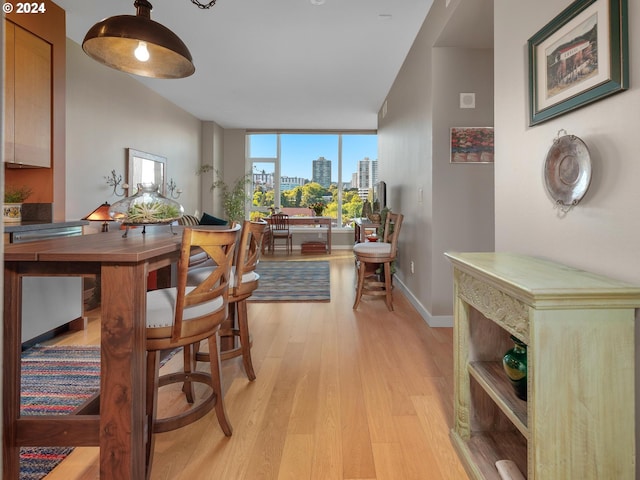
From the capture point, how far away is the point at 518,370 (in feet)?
4.22

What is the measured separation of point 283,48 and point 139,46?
2.59m

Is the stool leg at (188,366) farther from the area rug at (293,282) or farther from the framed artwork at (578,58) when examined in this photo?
the area rug at (293,282)

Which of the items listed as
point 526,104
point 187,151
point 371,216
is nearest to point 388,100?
point 371,216

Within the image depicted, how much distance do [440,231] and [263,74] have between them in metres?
3.33

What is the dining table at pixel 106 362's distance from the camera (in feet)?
4.08

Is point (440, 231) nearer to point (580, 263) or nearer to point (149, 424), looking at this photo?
point (580, 263)

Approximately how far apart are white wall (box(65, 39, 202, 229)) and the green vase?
14.4 ft

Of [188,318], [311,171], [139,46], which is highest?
[311,171]

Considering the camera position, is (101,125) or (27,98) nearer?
(27,98)

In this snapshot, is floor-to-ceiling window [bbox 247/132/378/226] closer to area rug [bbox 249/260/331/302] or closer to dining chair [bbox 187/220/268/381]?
area rug [bbox 249/260/331/302]

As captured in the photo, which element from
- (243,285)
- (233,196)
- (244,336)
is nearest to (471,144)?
(243,285)

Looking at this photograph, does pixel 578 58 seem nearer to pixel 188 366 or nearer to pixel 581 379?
pixel 581 379

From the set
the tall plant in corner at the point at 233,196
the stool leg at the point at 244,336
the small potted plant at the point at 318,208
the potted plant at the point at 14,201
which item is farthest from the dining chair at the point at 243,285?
the small potted plant at the point at 318,208

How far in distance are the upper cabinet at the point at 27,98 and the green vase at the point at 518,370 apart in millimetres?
3661
